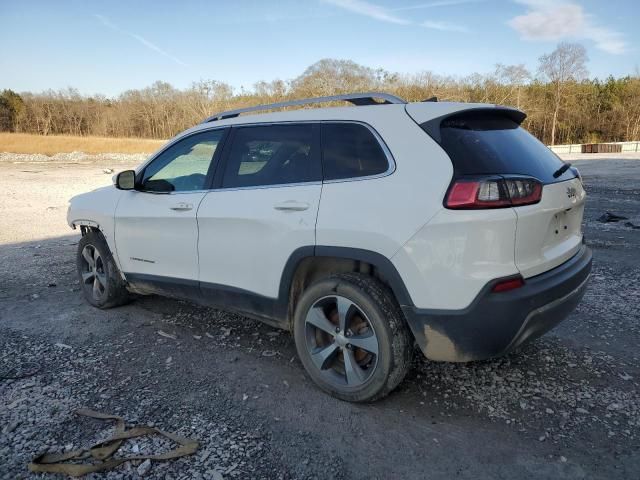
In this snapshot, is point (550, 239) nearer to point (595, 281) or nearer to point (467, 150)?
point (467, 150)

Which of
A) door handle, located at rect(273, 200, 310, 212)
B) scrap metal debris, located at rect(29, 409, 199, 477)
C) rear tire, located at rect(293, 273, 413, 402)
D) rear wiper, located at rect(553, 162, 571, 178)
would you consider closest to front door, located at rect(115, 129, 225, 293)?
door handle, located at rect(273, 200, 310, 212)

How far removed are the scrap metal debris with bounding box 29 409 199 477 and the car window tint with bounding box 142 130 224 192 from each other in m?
1.83

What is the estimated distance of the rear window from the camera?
2.53m

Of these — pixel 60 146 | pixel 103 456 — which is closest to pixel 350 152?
pixel 103 456

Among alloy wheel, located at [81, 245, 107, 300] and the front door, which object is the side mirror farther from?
alloy wheel, located at [81, 245, 107, 300]

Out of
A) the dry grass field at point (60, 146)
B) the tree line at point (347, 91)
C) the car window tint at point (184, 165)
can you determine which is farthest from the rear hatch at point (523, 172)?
the dry grass field at point (60, 146)

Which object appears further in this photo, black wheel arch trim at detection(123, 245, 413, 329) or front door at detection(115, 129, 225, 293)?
front door at detection(115, 129, 225, 293)

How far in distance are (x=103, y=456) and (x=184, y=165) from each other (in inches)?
94.3

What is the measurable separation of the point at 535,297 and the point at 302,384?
64.1 inches

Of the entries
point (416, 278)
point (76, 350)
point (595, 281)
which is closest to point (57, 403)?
point (76, 350)

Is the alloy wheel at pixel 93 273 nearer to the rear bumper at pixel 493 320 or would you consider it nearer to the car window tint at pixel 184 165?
the car window tint at pixel 184 165

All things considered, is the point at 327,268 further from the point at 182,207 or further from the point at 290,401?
the point at 182,207

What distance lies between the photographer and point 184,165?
13.2 feet

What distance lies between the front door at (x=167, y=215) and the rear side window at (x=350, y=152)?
1.07m
